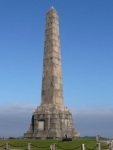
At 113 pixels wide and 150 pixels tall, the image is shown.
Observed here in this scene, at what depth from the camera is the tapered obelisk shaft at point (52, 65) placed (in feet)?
110

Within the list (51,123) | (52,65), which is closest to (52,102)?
(51,123)

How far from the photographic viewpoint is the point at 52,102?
33312 mm

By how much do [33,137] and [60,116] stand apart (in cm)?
442

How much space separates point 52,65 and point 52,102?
488 centimetres

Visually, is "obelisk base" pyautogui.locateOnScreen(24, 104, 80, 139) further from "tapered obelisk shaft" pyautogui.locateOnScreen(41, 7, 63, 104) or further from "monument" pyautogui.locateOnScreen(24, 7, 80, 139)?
"tapered obelisk shaft" pyautogui.locateOnScreen(41, 7, 63, 104)

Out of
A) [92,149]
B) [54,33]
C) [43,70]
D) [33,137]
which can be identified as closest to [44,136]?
[33,137]

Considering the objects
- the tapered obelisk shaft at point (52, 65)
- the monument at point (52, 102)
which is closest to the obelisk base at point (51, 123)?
the monument at point (52, 102)

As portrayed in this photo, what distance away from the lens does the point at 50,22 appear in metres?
35.9

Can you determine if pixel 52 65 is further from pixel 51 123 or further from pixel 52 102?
pixel 51 123

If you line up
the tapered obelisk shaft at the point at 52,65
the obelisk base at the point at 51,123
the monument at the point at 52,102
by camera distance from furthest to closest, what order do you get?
the tapered obelisk shaft at the point at 52,65 < the monument at the point at 52,102 < the obelisk base at the point at 51,123

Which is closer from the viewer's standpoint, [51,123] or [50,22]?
[51,123]

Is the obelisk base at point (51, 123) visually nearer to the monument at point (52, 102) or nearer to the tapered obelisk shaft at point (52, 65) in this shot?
the monument at point (52, 102)

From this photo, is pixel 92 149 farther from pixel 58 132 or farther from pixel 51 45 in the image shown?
pixel 51 45

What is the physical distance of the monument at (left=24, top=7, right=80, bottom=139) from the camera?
3231 cm
